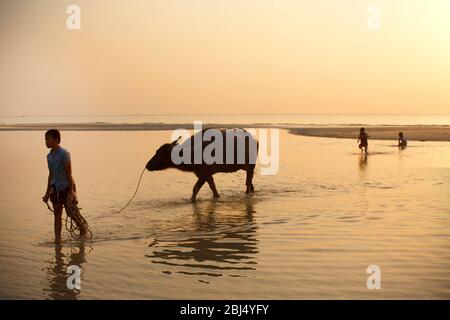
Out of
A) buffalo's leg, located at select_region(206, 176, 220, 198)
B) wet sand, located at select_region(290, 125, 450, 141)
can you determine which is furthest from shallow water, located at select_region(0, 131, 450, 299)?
wet sand, located at select_region(290, 125, 450, 141)

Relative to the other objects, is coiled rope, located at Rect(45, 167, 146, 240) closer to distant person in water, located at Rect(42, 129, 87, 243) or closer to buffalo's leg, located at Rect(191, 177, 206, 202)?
distant person in water, located at Rect(42, 129, 87, 243)

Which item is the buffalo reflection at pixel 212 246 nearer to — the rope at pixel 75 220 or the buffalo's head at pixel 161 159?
the rope at pixel 75 220

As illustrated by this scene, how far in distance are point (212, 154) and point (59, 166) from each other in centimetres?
623

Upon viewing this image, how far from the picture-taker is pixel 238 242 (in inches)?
371

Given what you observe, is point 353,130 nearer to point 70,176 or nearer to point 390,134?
point 390,134

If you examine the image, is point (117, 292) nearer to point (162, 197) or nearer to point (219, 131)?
point (162, 197)

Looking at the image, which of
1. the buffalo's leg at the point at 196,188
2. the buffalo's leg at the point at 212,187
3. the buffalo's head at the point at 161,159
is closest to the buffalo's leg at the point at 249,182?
the buffalo's leg at the point at 212,187

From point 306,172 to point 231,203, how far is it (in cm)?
715

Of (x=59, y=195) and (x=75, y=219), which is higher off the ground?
(x=59, y=195)

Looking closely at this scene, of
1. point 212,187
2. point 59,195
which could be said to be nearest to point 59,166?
point 59,195

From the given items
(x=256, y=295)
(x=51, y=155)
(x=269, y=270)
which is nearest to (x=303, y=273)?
(x=269, y=270)

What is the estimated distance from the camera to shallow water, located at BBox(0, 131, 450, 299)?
279 inches

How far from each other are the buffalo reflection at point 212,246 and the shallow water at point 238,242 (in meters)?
0.02

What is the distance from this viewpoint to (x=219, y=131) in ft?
51.0
